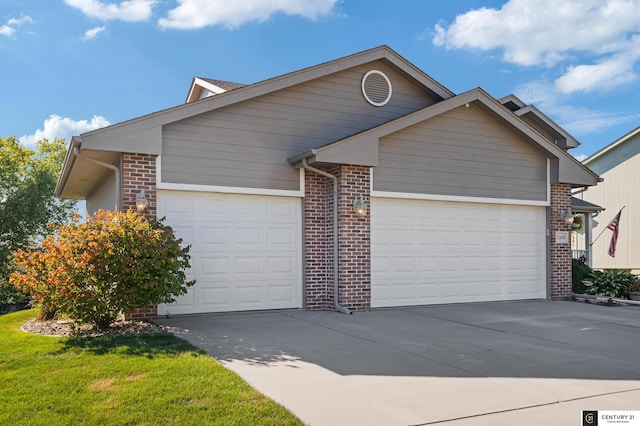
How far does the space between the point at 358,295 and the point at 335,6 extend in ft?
22.3

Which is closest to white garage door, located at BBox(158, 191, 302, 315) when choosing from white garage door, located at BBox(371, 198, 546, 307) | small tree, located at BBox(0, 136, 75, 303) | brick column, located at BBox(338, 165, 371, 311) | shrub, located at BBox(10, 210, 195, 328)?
brick column, located at BBox(338, 165, 371, 311)

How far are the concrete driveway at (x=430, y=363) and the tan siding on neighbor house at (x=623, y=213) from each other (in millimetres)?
14110

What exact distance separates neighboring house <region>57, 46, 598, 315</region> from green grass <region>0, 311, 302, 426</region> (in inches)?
133

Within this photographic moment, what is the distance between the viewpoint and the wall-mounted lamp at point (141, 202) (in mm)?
9656

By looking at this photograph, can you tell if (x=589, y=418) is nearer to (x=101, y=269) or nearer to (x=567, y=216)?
(x=101, y=269)

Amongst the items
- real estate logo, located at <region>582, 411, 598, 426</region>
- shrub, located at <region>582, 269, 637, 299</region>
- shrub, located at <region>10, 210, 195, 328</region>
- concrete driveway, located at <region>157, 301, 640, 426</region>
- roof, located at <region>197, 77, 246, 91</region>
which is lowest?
real estate logo, located at <region>582, 411, 598, 426</region>

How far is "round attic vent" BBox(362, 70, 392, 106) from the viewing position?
1258 cm

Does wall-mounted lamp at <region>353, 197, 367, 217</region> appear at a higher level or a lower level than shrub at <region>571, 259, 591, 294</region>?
higher

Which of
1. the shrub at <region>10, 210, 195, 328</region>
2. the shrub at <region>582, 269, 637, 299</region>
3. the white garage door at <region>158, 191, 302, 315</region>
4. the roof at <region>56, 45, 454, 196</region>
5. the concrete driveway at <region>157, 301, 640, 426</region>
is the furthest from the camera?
the shrub at <region>582, 269, 637, 299</region>

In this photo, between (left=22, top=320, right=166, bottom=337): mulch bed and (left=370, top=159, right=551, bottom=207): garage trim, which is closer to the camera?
(left=22, top=320, right=166, bottom=337): mulch bed

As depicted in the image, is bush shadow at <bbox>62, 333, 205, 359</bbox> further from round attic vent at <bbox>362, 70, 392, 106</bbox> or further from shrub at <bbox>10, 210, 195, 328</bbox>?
round attic vent at <bbox>362, 70, 392, 106</bbox>

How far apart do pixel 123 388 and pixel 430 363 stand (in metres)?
3.40

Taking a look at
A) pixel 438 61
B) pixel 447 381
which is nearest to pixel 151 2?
pixel 438 61

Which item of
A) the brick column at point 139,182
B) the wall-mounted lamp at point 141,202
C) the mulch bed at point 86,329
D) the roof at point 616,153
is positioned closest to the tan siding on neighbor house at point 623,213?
the roof at point 616,153
